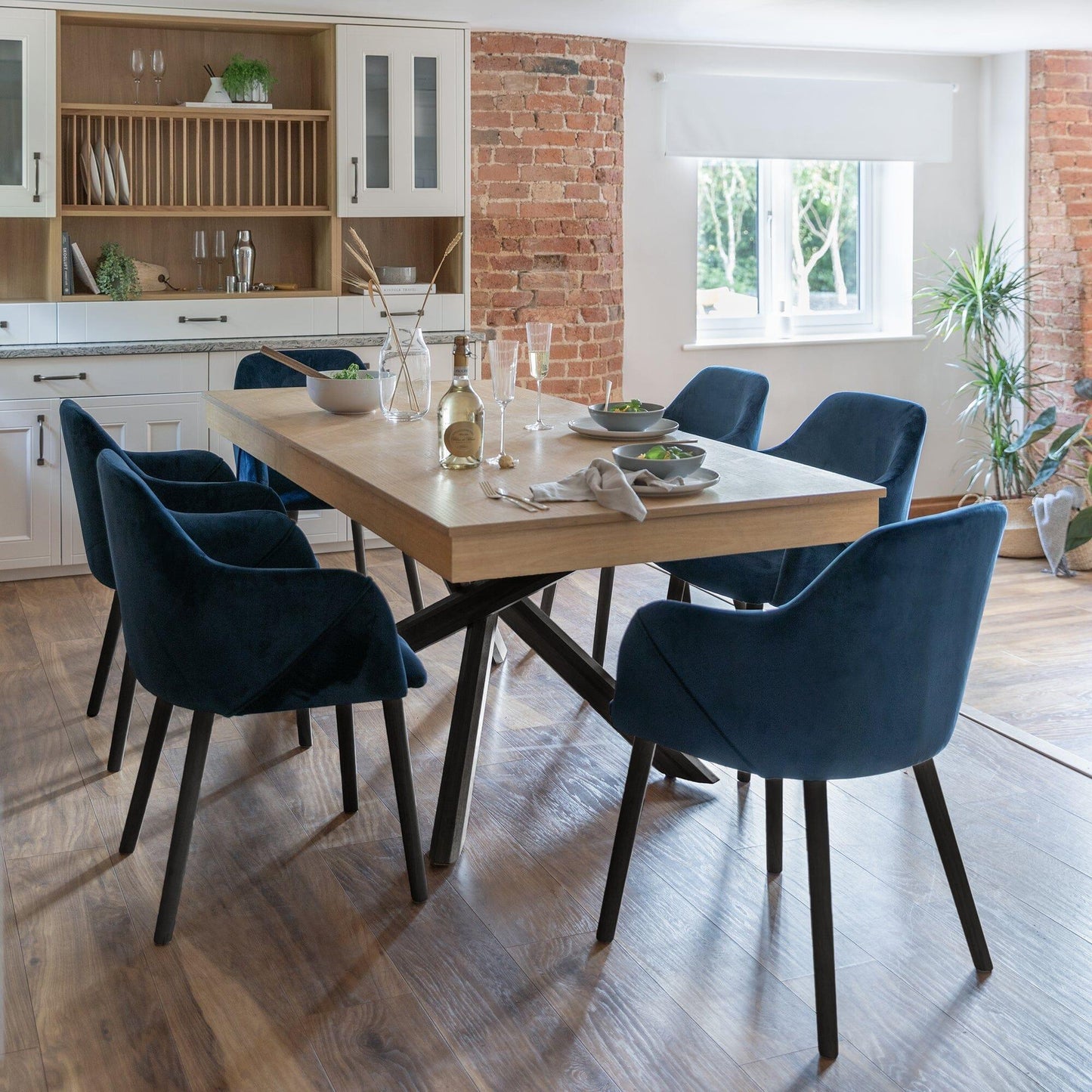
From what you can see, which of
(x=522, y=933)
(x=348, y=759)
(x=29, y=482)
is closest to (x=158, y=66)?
(x=29, y=482)

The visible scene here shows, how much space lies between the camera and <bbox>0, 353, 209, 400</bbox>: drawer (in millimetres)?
4891

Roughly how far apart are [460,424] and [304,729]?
106 centimetres

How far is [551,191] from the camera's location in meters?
5.73

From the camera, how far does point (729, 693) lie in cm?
210

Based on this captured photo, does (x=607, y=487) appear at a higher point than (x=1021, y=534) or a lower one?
higher

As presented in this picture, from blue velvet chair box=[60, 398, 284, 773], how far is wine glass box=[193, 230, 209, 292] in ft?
6.88

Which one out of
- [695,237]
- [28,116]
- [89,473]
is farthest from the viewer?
[695,237]

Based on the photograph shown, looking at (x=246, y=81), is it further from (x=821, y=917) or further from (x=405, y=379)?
(x=821, y=917)

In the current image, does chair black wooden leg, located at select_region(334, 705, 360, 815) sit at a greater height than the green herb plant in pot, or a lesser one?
lesser

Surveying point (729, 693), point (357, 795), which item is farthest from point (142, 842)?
point (729, 693)

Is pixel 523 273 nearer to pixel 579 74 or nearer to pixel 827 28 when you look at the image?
pixel 579 74

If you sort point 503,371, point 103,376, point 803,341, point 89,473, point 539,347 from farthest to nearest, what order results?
point 803,341 → point 103,376 → point 89,473 → point 539,347 → point 503,371

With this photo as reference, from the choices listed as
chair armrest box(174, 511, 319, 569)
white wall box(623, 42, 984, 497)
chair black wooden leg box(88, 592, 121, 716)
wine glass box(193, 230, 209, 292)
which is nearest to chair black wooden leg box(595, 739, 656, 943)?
chair armrest box(174, 511, 319, 569)

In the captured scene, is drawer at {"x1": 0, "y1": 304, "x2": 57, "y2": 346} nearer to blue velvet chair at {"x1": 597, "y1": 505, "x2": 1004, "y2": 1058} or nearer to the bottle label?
the bottle label
